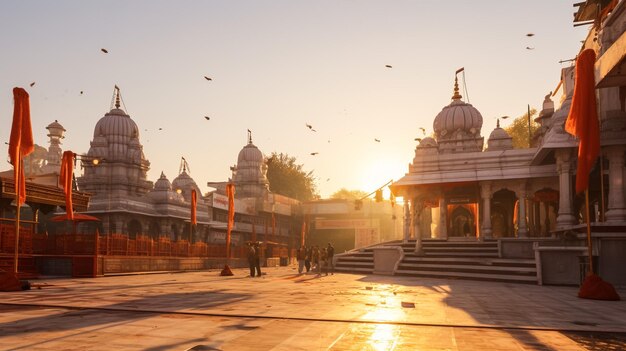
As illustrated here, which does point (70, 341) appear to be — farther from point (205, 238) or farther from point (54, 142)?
point (54, 142)

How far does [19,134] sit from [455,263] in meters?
18.4

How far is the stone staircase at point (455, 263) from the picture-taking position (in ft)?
70.9

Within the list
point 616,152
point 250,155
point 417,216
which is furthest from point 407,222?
point 250,155

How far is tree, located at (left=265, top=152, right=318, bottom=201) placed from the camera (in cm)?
8800

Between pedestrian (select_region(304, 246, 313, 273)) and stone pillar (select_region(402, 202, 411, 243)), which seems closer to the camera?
pedestrian (select_region(304, 246, 313, 273))

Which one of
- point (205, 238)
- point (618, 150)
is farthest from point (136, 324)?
point (205, 238)

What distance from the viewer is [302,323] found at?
8508mm

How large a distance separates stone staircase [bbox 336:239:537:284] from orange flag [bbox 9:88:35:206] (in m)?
16.6

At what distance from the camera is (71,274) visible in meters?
23.0

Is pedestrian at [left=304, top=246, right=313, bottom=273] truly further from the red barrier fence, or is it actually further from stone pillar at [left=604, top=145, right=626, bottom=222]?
stone pillar at [left=604, top=145, right=626, bottom=222]

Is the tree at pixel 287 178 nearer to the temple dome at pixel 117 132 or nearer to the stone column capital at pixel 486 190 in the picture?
the temple dome at pixel 117 132

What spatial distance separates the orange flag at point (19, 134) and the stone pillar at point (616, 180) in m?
19.5

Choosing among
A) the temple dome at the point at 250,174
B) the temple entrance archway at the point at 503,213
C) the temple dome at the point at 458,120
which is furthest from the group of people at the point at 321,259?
the temple dome at the point at 250,174

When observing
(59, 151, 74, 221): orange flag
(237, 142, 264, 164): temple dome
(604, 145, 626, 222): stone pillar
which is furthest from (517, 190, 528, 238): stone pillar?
(237, 142, 264, 164): temple dome
